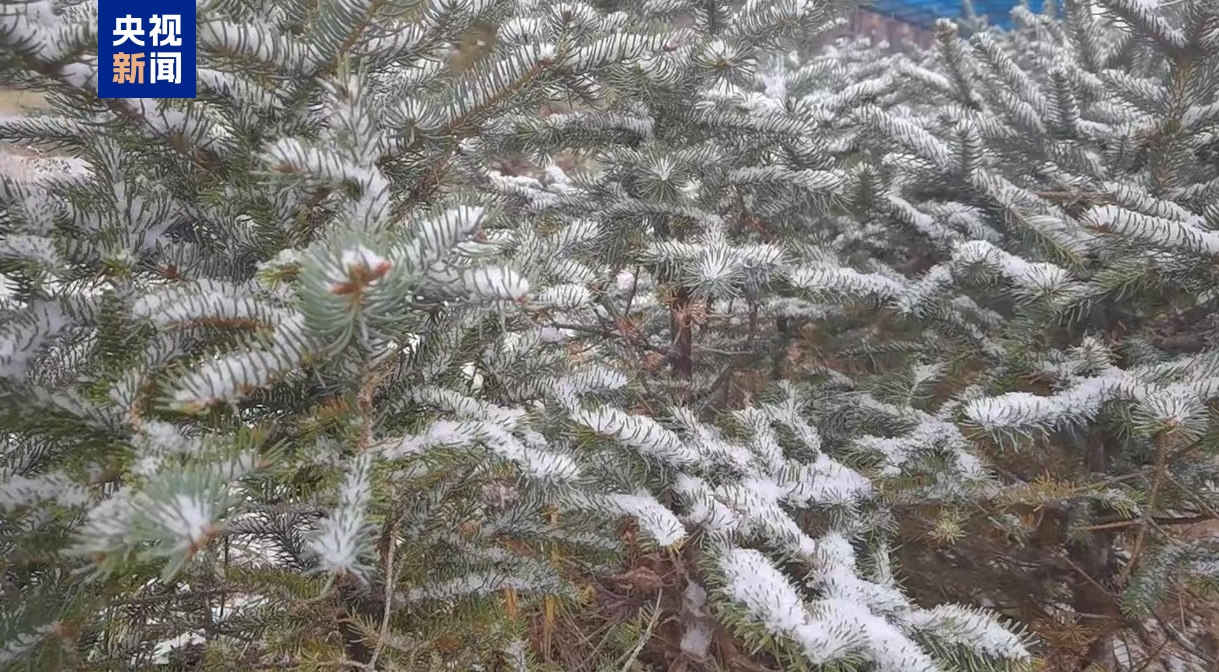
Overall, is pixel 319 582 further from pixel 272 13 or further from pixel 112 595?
pixel 272 13

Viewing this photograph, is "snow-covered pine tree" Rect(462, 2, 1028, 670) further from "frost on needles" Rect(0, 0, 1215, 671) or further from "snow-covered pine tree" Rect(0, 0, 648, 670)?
"snow-covered pine tree" Rect(0, 0, 648, 670)

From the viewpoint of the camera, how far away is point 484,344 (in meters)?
0.79

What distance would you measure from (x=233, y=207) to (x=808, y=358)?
47.7 inches

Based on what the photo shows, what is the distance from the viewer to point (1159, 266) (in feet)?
3.07

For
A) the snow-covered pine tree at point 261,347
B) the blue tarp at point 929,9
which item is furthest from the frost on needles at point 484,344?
the blue tarp at point 929,9

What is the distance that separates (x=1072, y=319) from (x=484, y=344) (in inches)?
36.6

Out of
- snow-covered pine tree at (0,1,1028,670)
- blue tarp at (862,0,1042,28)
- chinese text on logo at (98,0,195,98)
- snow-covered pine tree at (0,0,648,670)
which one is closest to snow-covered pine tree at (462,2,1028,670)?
snow-covered pine tree at (0,1,1028,670)

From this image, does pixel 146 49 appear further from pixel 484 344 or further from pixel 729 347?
pixel 729 347

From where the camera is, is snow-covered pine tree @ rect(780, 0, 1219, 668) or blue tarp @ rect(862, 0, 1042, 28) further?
blue tarp @ rect(862, 0, 1042, 28)

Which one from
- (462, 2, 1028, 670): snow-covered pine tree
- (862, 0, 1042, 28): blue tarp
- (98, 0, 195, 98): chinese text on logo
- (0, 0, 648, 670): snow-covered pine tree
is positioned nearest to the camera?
(0, 0, 648, 670): snow-covered pine tree

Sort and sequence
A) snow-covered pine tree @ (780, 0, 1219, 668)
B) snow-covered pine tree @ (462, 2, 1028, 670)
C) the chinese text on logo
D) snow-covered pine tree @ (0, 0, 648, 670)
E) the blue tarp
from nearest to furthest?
1. snow-covered pine tree @ (0, 0, 648, 670)
2. the chinese text on logo
3. snow-covered pine tree @ (462, 2, 1028, 670)
4. snow-covered pine tree @ (780, 0, 1219, 668)
5. the blue tarp

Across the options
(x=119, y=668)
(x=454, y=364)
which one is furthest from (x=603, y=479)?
(x=119, y=668)

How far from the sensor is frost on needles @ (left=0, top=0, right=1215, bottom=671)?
56 centimetres

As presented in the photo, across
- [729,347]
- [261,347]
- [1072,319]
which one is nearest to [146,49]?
[261,347]
